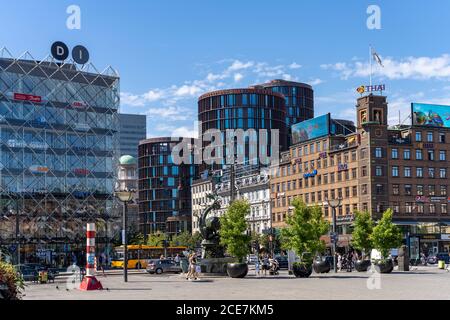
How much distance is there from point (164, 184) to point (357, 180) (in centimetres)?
9060

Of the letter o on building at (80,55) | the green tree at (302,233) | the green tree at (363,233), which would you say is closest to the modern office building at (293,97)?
the letter o on building at (80,55)

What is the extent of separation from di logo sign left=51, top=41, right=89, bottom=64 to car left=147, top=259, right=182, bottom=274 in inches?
1733

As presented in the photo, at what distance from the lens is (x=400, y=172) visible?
9700cm

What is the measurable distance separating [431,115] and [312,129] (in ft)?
65.9

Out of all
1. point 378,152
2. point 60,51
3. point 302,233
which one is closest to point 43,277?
point 302,233

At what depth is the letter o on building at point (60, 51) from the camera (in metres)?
88.8

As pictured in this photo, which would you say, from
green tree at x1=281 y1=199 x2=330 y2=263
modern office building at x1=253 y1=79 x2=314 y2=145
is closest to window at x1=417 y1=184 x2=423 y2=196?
green tree at x1=281 y1=199 x2=330 y2=263

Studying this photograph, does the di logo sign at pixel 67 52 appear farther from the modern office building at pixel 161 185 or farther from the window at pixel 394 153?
the modern office building at pixel 161 185

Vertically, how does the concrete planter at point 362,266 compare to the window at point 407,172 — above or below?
below

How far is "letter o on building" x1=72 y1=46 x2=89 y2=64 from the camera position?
3563 inches

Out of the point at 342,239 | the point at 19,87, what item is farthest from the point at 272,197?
the point at 19,87

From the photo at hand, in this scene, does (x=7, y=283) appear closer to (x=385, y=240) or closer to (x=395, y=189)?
(x=385, y=240)

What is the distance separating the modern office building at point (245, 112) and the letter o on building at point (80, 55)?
8206 cm

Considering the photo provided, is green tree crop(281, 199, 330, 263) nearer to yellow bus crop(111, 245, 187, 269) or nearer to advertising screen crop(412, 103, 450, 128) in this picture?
yellow bus crop(111, 245, 187, 269)
